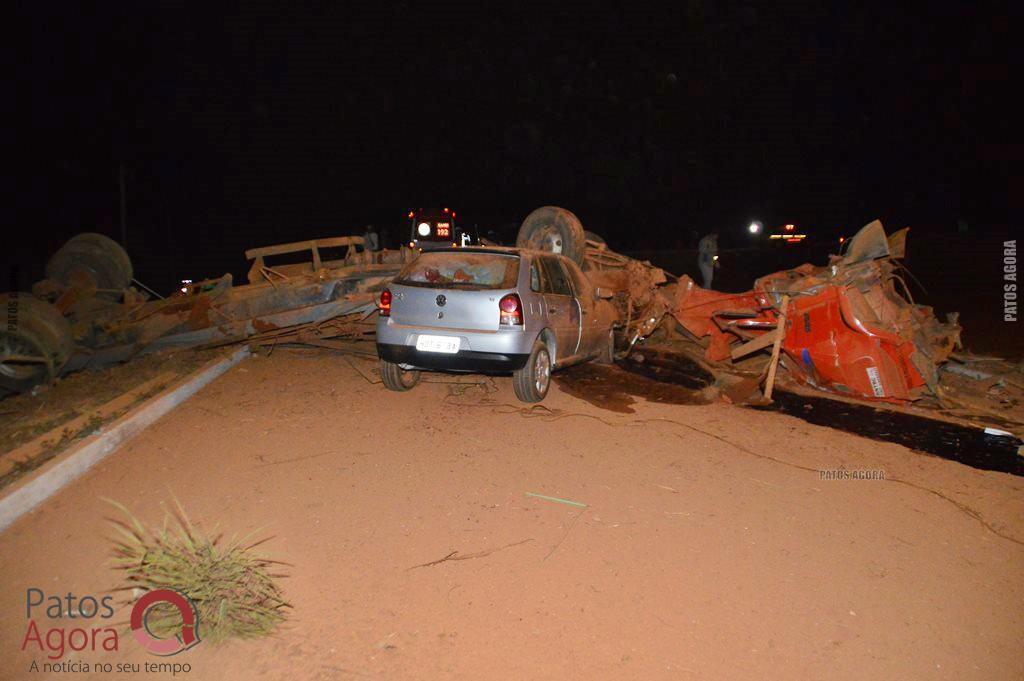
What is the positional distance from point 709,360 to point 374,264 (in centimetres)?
506

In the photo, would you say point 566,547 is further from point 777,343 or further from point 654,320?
point 654,320

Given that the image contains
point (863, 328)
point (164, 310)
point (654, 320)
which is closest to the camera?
point (863, 328)

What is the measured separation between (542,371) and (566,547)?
11.5ft

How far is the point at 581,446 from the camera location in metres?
6.09

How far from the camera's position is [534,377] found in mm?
7297

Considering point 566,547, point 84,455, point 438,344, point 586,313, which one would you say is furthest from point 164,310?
point 566,547

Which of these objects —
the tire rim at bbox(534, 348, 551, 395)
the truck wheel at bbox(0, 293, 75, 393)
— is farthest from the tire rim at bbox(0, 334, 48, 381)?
the tire rim at bbox(534, 348, 551, 395)

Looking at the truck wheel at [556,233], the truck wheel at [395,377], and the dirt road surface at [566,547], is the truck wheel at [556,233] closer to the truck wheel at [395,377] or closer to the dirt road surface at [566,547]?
the truck wheel at [395,377]

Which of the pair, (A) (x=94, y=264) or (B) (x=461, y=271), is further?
(A) (x=94, y=264)

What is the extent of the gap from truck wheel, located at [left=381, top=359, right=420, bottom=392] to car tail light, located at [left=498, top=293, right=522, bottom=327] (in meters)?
1.38

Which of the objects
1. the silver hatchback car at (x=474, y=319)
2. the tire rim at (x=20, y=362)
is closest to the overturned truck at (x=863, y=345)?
the silver hatchback car at (x=474, y=319)

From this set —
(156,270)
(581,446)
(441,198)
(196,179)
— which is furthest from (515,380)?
(441,198)

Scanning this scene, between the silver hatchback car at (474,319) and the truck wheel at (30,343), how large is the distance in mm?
4048

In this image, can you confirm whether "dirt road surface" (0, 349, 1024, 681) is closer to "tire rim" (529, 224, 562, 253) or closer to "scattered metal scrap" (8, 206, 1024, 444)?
"scattered metal scrap" (8, 206, 1024, 444)
